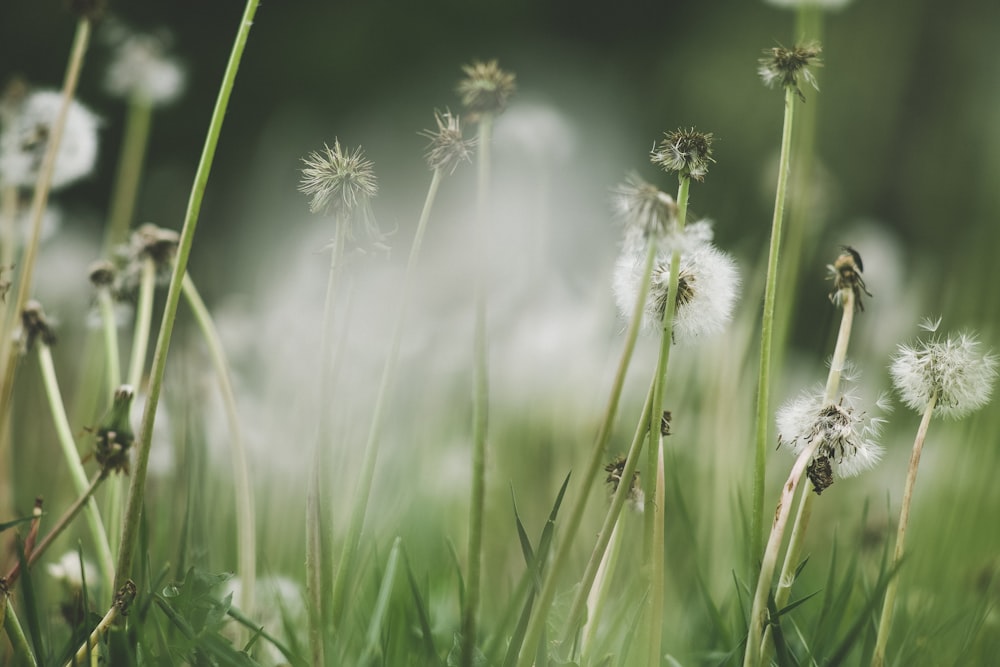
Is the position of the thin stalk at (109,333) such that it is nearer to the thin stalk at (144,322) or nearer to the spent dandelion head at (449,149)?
the thin stalk at (144,322)

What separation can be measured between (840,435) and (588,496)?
0.18 meters

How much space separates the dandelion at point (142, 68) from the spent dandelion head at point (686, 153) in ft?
4.44

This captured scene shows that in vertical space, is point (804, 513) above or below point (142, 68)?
below

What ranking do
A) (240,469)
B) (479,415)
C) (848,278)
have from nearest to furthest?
(479,415)
(848,278)
(240,469)

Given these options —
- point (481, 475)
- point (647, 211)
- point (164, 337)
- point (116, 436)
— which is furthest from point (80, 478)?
point (647, 211)

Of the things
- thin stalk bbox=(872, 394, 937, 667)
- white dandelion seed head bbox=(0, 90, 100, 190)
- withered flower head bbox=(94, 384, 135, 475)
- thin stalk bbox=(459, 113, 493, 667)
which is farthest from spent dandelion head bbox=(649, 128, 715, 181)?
white dandelion seed head bbox=(0, 90, 100, 190)

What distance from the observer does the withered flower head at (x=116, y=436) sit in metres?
0.63

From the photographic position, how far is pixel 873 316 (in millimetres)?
2232

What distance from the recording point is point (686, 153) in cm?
54

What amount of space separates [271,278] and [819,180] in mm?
1366

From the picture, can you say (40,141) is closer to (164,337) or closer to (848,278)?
(164,337)

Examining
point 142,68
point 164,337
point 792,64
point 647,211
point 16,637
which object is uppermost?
point 142,68

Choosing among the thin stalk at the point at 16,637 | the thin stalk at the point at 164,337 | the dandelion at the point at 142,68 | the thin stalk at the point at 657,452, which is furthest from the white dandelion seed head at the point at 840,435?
the dandelion at the point at 142,68

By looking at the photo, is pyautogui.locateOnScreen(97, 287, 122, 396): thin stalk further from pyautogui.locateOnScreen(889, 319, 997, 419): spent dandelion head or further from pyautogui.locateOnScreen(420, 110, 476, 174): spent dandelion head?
pyautogui.locateOnScreen(889, 319, 997, 419): spent dandelion head
